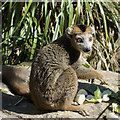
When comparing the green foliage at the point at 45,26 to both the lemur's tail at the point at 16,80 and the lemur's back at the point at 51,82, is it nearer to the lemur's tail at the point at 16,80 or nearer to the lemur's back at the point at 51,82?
the lemur's tail at the point at 16,80

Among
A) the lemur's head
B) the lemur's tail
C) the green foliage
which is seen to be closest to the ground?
the lemur's tail

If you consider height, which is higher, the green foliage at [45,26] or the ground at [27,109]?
the green foliage at [45,26]

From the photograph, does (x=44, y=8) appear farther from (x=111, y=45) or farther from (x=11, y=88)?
(x=11, y=88)

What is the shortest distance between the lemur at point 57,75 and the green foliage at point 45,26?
7.34ft

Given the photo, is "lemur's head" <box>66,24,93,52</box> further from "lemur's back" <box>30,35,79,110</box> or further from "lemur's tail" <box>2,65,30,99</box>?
"lemur's tail" <box>2,65,30,99</box>

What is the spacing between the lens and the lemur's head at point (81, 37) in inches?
154

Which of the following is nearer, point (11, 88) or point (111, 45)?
point (11, 88)

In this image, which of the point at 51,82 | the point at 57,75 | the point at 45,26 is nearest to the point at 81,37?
the point at 57,75

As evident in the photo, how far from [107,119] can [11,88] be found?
1.98 m

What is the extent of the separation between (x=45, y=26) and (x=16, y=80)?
2259 millimetres

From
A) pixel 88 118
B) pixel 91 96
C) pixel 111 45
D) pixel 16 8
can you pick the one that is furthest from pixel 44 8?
pixel 88 118

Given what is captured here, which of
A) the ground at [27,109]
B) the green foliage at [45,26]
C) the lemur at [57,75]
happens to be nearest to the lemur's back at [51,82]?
the lemur at [57,75]

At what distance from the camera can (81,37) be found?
3.92m

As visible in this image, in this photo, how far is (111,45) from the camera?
24.0 feet
